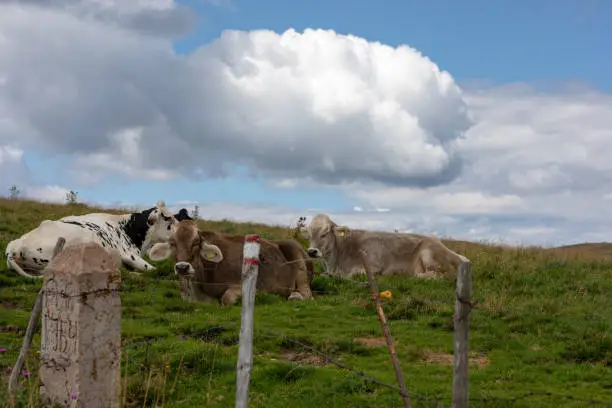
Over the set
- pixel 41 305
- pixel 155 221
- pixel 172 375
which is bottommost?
pixel 172 375

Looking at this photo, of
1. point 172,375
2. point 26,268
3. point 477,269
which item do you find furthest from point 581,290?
point 26,268

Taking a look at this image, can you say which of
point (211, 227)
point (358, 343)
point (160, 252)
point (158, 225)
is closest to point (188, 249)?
point (160, 252)

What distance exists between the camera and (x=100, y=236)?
1839 cm

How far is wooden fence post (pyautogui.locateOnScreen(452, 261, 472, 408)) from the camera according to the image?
19.6 feet

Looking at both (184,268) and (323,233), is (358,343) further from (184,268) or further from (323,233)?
(323,233)

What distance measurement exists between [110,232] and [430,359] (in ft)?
34.5

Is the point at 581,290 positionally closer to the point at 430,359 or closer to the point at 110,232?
the point at 430,359

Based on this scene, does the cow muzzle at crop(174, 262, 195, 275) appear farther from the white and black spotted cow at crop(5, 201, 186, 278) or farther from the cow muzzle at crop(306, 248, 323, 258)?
the white and black spotted cow at crop(5, 201, 186, 278)

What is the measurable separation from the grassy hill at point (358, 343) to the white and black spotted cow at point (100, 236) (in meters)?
0.57

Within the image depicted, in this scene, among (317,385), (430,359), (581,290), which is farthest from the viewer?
(581,290)

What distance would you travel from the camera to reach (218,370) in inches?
386

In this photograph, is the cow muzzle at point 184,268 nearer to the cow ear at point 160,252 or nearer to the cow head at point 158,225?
the cow ear at point 160,252

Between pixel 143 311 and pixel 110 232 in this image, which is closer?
pixel 143 311

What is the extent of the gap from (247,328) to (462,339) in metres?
1.94
